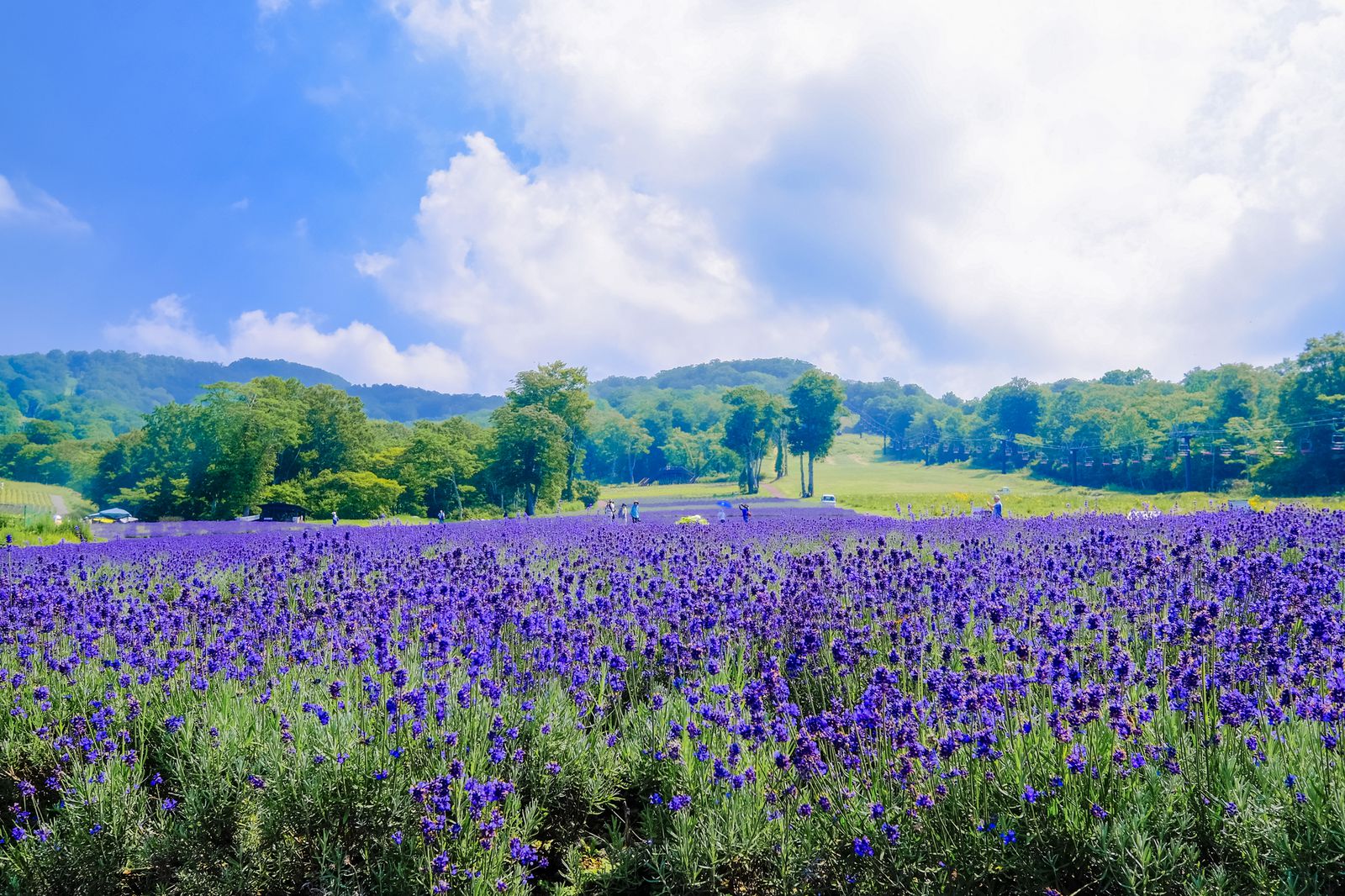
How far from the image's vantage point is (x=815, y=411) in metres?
71.5

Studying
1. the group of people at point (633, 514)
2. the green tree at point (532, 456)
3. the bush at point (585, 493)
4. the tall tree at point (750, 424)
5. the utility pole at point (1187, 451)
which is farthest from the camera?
the tall tree at point (750, 424)

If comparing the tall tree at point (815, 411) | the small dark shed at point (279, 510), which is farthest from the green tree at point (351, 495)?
the tall tree at point (815, 411)

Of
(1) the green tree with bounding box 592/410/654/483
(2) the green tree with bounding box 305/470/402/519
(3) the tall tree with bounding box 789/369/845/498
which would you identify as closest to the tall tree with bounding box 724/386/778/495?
(3) the tall tree with bounding box 789/369/845/498

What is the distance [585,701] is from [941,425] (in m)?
133

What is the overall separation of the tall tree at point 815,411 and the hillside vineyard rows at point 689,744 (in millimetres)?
65175

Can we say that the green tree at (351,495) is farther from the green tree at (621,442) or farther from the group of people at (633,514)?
the green tree at (621,442)

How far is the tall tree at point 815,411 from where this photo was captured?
70625mm

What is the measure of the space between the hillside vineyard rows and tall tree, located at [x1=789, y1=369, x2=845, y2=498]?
6517 centimetres

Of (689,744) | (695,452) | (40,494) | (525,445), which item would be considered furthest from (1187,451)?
(40,494)

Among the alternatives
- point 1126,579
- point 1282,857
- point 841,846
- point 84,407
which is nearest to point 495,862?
point 841,846

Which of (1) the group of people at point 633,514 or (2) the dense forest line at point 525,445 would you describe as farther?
(2) the dense forest line at point 525,445

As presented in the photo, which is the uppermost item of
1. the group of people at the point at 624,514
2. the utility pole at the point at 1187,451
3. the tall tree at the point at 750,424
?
the tall tree at the point at 750,424

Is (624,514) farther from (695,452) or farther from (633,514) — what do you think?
(695,452)

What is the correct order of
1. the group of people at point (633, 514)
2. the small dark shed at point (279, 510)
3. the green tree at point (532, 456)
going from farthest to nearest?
the small dark shed at point (279, 510), the green tree at point (532, 456), the group of people at point (633, 514)
